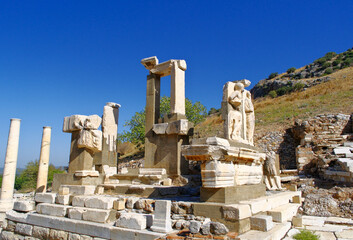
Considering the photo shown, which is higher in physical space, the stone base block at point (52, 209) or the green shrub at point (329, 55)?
the green shrub at point (329, 55)

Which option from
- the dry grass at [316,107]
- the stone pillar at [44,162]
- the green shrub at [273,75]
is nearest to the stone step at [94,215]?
the stone pillar at [44,162]

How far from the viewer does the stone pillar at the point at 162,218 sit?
4.69 metres

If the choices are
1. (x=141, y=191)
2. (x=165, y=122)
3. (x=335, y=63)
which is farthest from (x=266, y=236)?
(x=335, y=63)

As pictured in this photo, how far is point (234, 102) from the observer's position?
6.46m

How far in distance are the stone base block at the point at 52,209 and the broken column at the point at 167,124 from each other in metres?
3.17

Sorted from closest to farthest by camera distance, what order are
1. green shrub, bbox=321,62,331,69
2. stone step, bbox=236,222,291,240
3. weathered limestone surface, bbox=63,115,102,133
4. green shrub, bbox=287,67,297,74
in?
stone step, bbox=236,222,291,240
weathered limestone surface, bbox=63,115,102,133
green shrub, bbox=321,62,331,69
green shrub, bbox=287,67,297,74

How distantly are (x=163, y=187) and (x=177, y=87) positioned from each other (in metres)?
3.88

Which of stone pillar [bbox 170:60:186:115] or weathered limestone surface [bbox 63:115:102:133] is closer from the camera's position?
weathered limestone surface [bbox 63:115:102:133]

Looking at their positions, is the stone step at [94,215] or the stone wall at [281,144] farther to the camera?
the stone wall at [281,144]

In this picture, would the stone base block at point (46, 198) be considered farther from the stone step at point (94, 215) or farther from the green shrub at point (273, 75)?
the green shrub at point (273, 75)

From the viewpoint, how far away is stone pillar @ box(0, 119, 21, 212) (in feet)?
36.5

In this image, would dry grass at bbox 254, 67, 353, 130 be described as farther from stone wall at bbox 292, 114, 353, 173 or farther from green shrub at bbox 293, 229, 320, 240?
green shrub at bbox 293, 229, 320, 240

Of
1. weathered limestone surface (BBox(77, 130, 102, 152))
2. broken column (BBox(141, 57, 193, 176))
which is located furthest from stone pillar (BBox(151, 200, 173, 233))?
weathered limestone surface (BBox(77, 130, 102, 152))

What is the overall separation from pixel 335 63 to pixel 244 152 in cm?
5257
